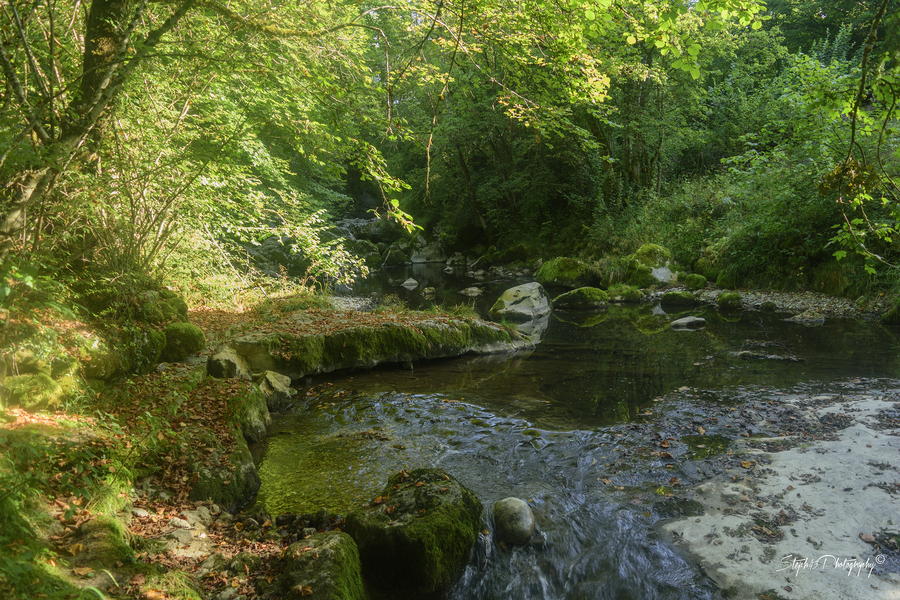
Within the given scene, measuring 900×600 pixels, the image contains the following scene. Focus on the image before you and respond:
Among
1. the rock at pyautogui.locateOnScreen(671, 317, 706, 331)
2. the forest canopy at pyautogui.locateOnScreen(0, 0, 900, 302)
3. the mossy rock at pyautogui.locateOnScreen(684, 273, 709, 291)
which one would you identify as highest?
the forest canopy at pyautogui.locateOnScreen(0, 0, 900, 302)

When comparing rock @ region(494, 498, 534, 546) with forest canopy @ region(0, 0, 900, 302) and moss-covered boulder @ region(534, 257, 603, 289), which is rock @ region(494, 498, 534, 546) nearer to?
forest canopy @ region(0, 0, 900, 302)

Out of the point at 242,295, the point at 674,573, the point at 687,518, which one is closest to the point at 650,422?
the point at 687,518

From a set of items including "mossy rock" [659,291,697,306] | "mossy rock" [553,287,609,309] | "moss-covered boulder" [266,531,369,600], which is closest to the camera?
"moss-covered boulder" [266,531,369,600]

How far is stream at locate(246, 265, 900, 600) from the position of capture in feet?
11.7

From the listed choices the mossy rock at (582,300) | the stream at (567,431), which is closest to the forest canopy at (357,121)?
the stream at (567,431)

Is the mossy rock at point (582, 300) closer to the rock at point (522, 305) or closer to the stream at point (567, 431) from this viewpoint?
the rock at point (522, 305)

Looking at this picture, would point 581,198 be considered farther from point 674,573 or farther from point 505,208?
point 674,573

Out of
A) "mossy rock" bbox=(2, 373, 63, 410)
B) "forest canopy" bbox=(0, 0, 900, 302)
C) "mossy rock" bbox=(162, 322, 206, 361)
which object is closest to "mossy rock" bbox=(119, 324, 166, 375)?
"mossy rock" bbox=(162, 322, 206, 361)

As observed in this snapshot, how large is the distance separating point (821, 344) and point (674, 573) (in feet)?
26.1

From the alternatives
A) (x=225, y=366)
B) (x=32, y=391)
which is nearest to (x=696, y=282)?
(x=225, y=366)

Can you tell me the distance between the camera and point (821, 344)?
8852 mm

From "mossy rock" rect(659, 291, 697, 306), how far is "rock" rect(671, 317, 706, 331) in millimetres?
3101

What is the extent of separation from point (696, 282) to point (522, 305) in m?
6.63

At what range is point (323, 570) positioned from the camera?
2.87 m
